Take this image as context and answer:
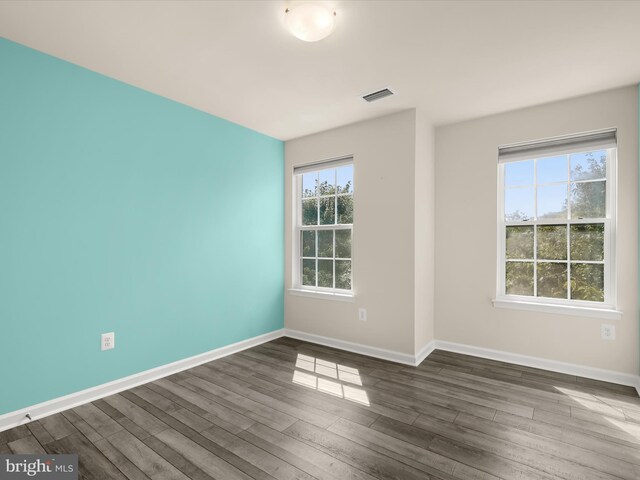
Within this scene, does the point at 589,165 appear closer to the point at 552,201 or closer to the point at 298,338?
the point at 552,201

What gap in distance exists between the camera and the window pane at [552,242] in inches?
126

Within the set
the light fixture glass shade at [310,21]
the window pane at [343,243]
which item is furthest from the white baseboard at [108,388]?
the light fixture glass shade at [310,21]

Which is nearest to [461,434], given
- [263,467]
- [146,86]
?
[263,467]

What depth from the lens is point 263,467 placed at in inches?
72.4

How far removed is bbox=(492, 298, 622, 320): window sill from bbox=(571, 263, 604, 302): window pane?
4.4 inches

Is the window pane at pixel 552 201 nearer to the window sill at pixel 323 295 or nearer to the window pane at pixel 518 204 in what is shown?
the window pane at pixel 518 204

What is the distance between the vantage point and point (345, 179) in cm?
399

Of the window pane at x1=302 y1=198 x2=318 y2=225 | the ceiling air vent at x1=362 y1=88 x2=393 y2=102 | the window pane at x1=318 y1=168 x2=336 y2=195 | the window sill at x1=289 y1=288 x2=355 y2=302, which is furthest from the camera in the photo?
the window pane at x1=302 y1=198 x2=318 y2=225

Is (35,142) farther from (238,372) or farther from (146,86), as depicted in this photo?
(238,372)

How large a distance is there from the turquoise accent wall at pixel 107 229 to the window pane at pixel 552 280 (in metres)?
3.06

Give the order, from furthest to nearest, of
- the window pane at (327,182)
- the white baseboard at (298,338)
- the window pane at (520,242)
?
1. the window pane at (327,182)
2. the window pane at (520,242)
3. the white baseboard at (298,338)

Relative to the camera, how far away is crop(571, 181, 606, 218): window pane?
303 cm

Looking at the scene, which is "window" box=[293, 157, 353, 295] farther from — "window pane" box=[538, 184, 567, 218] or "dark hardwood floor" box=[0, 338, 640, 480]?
"window pane" box=[538, 184, 567, 218]

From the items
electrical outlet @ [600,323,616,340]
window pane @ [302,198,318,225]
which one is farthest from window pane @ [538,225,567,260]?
window pane @ [302,198,318,225]
